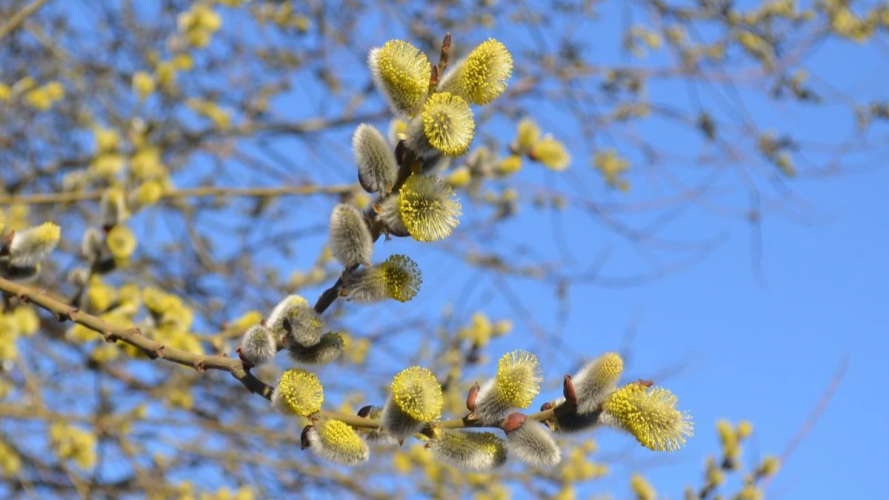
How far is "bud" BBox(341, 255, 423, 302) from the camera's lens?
4.32 feet

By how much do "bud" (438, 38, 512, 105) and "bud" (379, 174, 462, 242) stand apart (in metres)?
0.14

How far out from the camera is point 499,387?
50.8 inches

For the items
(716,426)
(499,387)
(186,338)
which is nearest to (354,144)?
(499,387)

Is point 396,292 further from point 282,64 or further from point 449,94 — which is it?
point 282,64

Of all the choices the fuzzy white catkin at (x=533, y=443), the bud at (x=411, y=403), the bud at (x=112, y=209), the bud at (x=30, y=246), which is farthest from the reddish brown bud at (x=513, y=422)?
the bud at (x=112, y=209)

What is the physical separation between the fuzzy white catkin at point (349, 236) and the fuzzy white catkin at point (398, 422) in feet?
0.76

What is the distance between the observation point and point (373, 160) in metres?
1.26

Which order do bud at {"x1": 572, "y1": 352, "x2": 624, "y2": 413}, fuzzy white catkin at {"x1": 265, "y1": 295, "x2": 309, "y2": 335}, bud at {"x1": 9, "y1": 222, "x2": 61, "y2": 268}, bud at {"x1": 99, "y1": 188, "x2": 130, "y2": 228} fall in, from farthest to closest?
bud at {"x1": 99, "y1": 188, "x2": 130, "y2": 228}, bud at {"x1": 9, "y1": 222, "x2": 61, "y2": 268}, fuzzy white catkin at {"x1": 265, "y1": 295, "x2": 309, "y2": 335}, bud at {"x1": 572, "y1": 352, "x2": 624, "y2": 413}

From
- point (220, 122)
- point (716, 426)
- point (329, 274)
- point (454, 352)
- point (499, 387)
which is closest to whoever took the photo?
point (499, 387)

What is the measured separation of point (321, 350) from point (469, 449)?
0.28 m

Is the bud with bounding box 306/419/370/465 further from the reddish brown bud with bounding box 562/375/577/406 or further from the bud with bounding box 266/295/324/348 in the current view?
the reddish brown bud with bounding box 562/375/577/406

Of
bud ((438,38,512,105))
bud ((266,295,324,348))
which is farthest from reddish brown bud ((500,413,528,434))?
bud ((438,38,512,105))

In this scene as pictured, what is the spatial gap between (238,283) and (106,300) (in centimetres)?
209

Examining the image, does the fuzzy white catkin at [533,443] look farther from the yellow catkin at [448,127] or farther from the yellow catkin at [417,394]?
the yellow catkin at [448,127]
